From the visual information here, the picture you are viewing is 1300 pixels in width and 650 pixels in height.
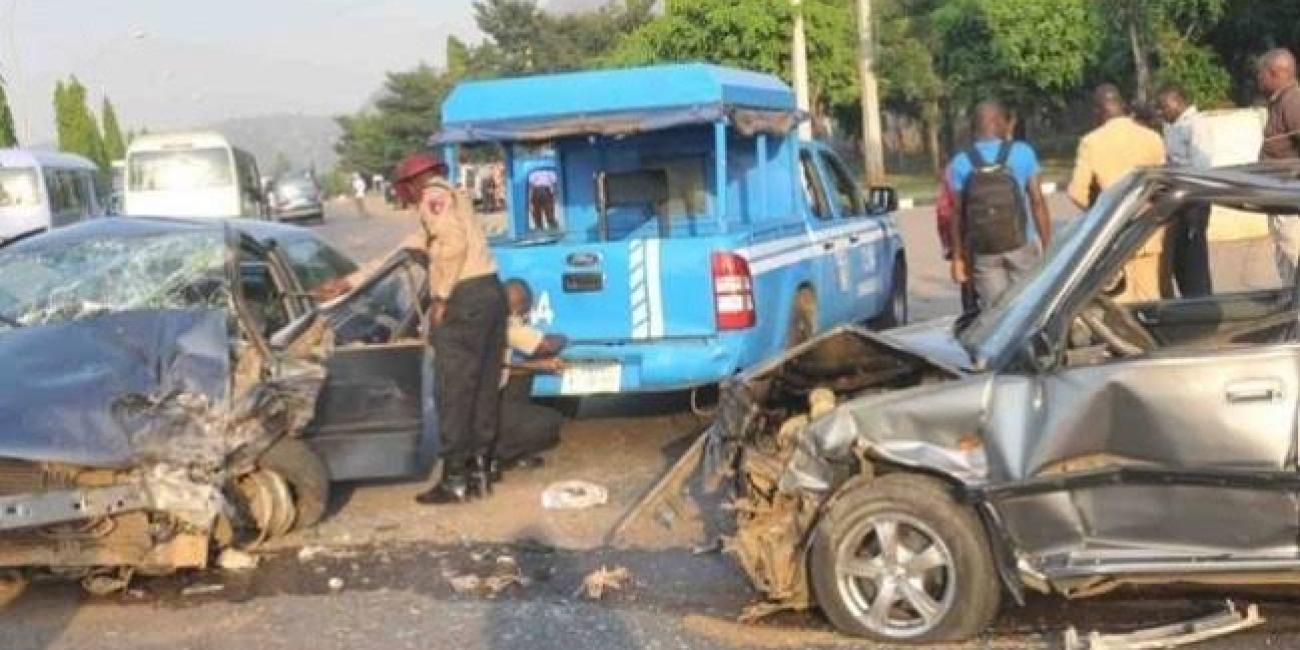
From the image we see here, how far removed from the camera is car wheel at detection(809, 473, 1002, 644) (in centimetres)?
554

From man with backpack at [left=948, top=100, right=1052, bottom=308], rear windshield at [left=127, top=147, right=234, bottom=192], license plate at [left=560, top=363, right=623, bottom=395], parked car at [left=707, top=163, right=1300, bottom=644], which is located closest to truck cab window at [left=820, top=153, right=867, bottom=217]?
man with backpack at [left=948, top=100, right=1052, bottom=308]

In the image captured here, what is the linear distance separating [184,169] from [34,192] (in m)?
5.72

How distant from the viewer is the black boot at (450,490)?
8.53 metres

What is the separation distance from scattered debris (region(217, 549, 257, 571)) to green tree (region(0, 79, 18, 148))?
134 feet

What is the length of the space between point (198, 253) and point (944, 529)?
172 inches

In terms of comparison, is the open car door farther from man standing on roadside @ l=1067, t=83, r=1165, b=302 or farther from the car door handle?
the car door handle

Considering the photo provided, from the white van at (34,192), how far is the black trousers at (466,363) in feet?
60.4

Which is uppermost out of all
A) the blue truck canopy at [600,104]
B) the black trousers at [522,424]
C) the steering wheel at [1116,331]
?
the blue truck canopy at [600,104]

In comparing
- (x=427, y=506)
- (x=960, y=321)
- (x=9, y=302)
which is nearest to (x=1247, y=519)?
(x=960, y=321)

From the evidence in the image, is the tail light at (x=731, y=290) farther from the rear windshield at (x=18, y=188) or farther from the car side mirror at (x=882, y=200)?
the rear windshield at (x=18, y=188)

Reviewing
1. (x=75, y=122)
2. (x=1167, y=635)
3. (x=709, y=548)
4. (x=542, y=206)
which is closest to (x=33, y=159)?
(x=542, y=206)

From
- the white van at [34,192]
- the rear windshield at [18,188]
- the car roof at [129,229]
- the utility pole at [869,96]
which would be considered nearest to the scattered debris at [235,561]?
the car roof at [129,229]

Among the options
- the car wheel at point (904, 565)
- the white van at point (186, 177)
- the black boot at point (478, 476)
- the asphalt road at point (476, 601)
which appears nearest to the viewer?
the car wheel at point (904, 565)

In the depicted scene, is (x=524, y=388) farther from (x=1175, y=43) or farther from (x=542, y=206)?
(x=1175, y=43)
